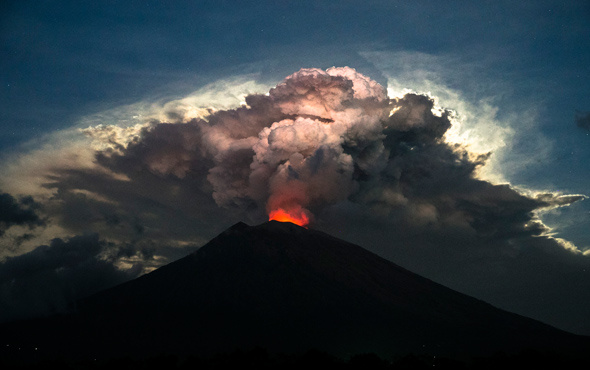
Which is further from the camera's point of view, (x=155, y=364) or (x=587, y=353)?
(x=587, y=353)

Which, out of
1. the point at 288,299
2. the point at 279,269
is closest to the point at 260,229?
the point at 279,269

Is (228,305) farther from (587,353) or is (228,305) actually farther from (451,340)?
(587,353)

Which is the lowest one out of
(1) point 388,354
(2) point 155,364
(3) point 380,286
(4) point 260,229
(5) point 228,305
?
(2) point 155,364

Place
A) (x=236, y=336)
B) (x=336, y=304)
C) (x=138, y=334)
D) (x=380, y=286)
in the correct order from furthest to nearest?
1. (x=380, y=286)
2. (x=336, y=304)
3. (x=138, y=334)
4. (x=236, y=336)

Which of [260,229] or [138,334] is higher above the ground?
[260,229]

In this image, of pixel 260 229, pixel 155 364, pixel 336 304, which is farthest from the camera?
pixel 260 229

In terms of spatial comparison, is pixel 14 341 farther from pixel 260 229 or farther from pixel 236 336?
pixel 260 229
